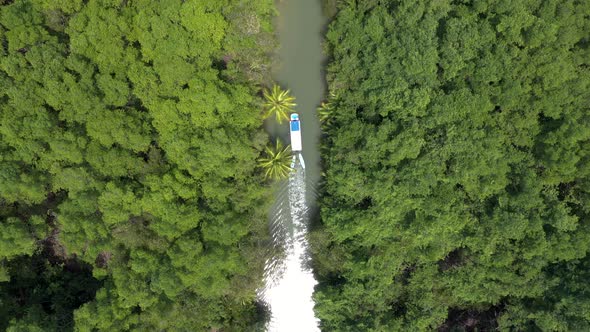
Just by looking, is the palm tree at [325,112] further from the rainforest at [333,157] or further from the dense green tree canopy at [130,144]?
the dense green tree canopy at [130,144]

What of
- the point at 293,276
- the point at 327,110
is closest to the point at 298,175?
the point at 327,110

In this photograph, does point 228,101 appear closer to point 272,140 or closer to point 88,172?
point 272,140

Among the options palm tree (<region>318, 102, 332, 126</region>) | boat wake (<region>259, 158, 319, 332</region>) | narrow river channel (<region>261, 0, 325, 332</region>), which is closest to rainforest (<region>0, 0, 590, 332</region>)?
palm tree (<region>318, 102, 332, 126</region>)

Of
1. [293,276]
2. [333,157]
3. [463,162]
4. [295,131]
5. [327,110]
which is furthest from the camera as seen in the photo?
[293,276]

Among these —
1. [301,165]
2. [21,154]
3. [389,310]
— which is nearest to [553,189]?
[389,310]

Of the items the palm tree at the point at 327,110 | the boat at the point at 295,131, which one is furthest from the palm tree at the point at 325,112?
the boat at the point at 295,131

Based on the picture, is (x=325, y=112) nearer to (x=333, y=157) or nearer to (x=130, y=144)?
(x=333, y=157)
